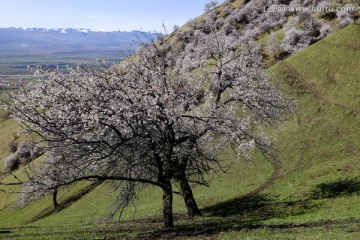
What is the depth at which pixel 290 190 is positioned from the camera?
3941 cm

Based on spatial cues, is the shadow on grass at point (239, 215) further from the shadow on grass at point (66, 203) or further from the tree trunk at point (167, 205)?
the shadow on grass at point (66, 203)

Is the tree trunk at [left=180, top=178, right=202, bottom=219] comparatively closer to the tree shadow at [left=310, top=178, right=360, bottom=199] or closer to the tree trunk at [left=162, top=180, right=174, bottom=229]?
the tree trunk at [left=162, top=180, right=174, bottom=229]

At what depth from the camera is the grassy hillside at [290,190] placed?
85.7 feet

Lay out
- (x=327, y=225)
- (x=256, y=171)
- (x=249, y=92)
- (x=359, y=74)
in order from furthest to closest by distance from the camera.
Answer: (x=359, y=74), (x=256, y=171), (x=249, y=92), (x=327, y=225)

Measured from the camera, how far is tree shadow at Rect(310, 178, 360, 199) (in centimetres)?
3403

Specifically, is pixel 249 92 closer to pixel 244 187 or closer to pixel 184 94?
pixel 184 94

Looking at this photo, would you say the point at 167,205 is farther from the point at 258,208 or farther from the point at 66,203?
the point at 66,203

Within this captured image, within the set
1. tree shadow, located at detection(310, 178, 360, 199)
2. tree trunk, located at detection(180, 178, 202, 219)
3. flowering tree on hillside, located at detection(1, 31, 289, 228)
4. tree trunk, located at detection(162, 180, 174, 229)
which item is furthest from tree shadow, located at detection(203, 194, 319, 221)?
flowering tree on hillside, located at detection(1, 31, 289, 228)

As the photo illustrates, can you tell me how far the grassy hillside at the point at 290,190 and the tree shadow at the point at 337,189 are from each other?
0.09m

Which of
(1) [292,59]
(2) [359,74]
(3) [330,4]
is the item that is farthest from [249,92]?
(3) [330,4]

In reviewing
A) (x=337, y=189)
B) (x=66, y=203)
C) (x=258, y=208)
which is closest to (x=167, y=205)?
(x=258, y=208)

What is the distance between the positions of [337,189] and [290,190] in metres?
5.29

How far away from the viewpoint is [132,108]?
25.2 m

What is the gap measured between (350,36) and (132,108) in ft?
198
